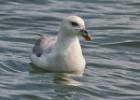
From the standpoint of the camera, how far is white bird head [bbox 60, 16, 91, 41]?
585 inches

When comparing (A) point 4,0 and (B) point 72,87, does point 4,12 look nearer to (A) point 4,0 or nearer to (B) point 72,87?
(A) point 4,0

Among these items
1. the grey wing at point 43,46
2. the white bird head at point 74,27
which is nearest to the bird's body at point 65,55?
the white bird head at point 74,27


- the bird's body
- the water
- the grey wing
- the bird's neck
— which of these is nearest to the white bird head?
the bird's body

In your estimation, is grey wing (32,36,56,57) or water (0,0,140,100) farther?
grey wing (32,36,56,57)

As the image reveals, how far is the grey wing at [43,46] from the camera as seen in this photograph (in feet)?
51.2

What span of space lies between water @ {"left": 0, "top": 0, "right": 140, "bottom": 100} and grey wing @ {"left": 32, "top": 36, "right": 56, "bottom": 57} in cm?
35

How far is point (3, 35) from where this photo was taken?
1773 cm

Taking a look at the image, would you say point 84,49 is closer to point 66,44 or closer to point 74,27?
point 66,44

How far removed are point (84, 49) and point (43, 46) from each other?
1552 mm

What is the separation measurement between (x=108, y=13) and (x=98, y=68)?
4.64 metres

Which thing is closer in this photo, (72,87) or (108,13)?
(72,87)

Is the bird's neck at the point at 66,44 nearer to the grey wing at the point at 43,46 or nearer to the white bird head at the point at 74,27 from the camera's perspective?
the white bird head at the point at 74,27

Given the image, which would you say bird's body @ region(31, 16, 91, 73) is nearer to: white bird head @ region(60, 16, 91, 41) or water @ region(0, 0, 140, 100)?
white bird head @ region(60, 16, 91, 41)

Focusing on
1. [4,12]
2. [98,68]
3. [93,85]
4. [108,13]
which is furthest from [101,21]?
[93,85]
